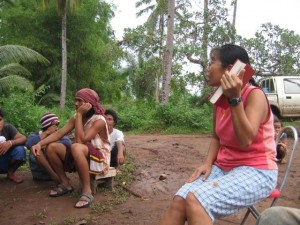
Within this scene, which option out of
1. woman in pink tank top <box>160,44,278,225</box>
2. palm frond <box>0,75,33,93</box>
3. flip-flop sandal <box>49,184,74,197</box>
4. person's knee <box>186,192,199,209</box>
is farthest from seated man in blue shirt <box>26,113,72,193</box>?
palm frond <box>0,75,33,93</box>

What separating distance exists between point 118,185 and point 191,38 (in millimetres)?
11182

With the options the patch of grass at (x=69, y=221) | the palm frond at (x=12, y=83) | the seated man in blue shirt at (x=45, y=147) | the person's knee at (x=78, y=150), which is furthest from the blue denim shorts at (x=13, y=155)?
the palm frond at (x=12, y=83)

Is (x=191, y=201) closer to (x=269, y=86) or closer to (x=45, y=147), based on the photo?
(x=45, y=147)

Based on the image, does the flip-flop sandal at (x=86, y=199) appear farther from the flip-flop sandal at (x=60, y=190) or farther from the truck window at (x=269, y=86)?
the truck window at (x=269, y=86)

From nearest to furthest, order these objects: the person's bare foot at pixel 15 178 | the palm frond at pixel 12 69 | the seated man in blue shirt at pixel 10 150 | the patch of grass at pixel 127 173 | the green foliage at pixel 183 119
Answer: the seated man in blue shirt at pixel 10 150 < the person's bare foot at pixel 15 178 < the patch of grass at pixel 127 173 < the green foliage at pixel 183 119 < the palm frond at pixel 12 69

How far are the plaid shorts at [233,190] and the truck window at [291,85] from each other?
898 cm

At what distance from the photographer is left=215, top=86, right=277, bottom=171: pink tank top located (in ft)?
6.89

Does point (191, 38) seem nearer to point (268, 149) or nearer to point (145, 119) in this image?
point (145, 119)

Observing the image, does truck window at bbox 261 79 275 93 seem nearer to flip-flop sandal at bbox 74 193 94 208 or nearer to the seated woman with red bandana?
the seated woman with red bandana

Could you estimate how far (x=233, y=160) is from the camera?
218cm

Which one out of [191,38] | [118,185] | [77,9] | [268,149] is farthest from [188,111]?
[268,149]

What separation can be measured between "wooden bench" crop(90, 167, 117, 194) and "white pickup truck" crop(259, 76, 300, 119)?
7364 mm

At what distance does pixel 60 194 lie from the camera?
13.6 feet

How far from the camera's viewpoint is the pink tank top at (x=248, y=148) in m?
2.10
